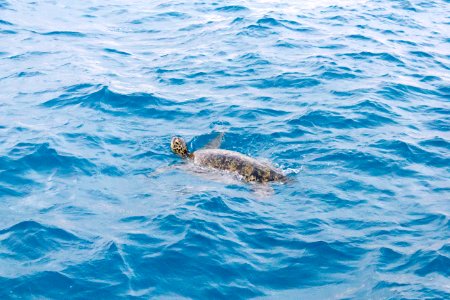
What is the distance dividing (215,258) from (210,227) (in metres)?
1.04

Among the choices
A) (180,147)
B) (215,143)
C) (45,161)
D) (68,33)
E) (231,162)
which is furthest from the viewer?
(68,33)

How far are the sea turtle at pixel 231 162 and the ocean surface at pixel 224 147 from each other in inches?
12.6

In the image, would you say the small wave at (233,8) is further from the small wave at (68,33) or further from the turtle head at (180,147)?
the turtle head at (180,147)

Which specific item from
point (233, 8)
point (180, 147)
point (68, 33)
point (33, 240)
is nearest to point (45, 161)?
point (180, 147)

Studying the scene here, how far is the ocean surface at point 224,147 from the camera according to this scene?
1029cm

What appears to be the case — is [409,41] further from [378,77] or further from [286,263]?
[286,263]

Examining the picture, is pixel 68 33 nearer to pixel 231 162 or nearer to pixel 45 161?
pixel 45 161

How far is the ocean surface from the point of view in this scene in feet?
33.8

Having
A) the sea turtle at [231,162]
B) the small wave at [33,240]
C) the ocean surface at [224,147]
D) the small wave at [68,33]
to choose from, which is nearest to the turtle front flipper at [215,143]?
the sea turtle at [231,162]

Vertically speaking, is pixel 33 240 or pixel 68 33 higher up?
pixel 68 33

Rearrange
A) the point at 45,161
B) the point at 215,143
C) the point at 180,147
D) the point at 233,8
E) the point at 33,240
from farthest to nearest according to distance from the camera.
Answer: the point at 233,8, the point at 215,143, the point at 180,147, the point at 45,161, the point at 33,240

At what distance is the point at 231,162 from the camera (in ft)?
45.6

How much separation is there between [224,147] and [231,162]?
164cm

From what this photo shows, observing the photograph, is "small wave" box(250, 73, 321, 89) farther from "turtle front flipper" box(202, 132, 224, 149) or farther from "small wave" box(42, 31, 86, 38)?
"small wave" box(42, 31, 86, 38)
